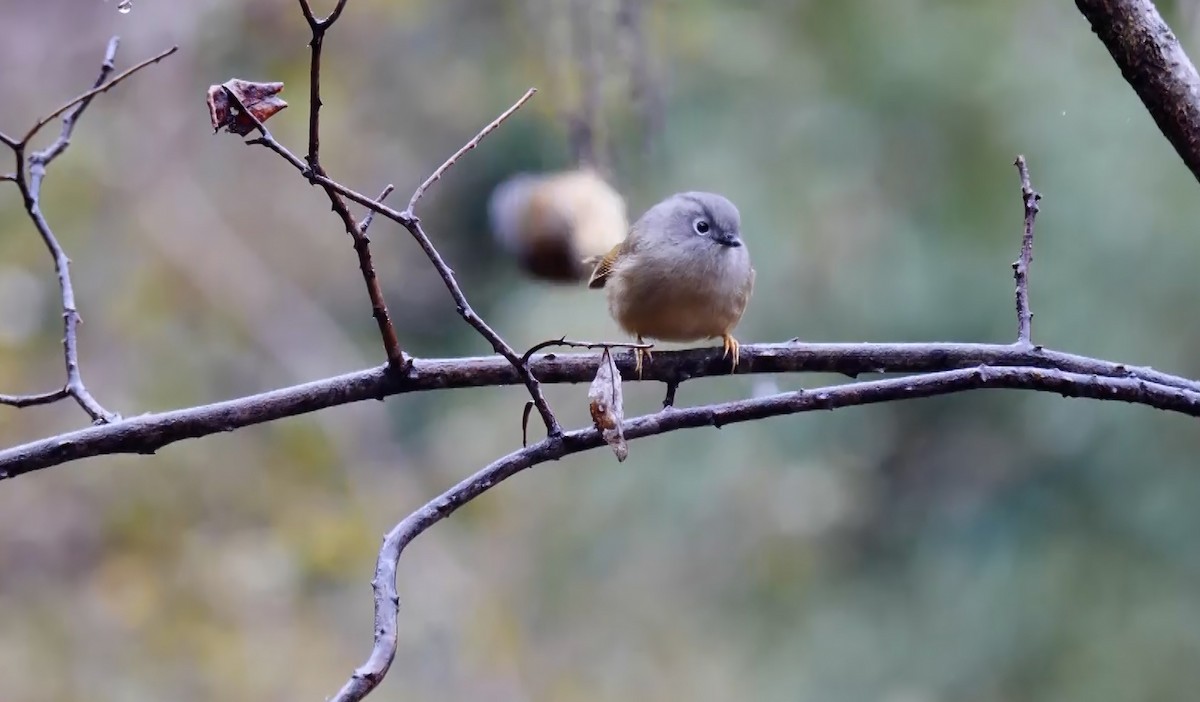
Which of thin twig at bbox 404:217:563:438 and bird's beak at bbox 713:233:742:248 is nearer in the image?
thin twig at bbox 404:217:563:438

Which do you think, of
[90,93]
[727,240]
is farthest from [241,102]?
[727,240]

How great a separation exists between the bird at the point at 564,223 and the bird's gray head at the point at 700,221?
0.12 meters

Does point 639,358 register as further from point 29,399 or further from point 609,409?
point 29,399

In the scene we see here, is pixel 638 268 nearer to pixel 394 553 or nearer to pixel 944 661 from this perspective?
pixel 394 553

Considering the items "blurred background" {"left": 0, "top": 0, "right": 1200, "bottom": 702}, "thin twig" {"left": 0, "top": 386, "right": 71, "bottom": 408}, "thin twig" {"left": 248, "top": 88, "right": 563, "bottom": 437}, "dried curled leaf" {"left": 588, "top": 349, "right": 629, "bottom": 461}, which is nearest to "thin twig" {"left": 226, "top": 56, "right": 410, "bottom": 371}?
"thin twig" {"left": 248, "top": 88, "right": 563, "bottom": 437}

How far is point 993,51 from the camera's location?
4.10 m

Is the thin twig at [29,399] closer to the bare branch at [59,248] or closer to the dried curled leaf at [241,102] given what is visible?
the bare branch at [59,248]

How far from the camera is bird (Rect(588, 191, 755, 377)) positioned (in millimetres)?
2357

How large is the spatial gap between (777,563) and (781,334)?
3.17 ft

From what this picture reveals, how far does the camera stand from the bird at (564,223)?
2236 mm

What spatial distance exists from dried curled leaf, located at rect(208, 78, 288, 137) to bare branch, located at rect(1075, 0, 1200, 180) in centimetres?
88

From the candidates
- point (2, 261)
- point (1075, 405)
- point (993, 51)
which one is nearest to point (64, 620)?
point (2, 261)

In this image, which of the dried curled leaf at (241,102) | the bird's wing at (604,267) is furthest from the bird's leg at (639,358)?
the dried curled leaf at (241,102)

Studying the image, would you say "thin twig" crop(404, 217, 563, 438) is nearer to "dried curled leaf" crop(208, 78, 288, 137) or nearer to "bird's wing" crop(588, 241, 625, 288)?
"dried curled leaf" crop(208, 78, 288, 137)
